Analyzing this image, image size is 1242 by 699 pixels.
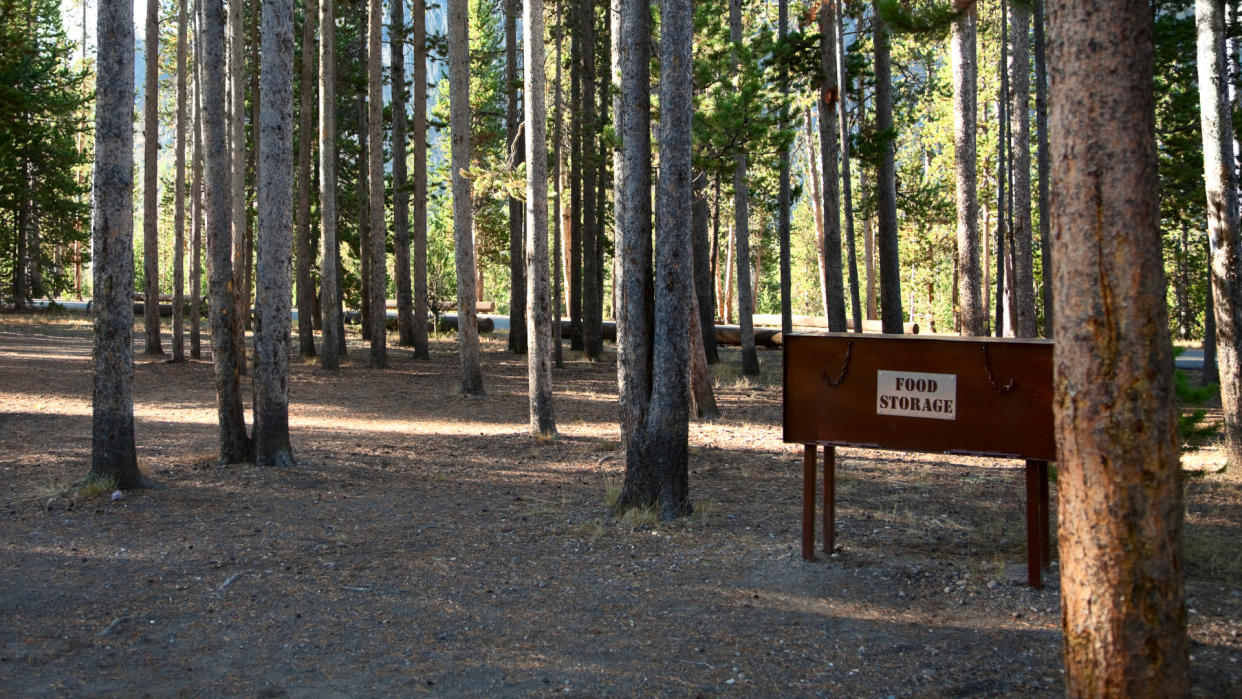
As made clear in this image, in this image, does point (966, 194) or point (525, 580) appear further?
point (966, 194)

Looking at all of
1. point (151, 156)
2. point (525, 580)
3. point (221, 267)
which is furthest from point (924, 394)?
point (151, 156)

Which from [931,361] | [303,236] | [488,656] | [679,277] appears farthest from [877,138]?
[303,236]

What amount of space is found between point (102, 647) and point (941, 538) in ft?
18.5

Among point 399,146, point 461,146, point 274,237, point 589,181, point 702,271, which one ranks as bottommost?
point 274,237

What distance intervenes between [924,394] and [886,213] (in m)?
10.1

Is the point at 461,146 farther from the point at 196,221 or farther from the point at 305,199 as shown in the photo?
the point at 196,221

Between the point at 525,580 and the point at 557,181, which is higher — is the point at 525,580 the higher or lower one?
the lower one

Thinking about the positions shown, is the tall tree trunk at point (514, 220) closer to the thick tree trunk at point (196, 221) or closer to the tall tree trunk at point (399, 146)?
the tall tree trunk at point (399, 146)

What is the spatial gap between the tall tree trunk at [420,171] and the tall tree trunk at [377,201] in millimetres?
833

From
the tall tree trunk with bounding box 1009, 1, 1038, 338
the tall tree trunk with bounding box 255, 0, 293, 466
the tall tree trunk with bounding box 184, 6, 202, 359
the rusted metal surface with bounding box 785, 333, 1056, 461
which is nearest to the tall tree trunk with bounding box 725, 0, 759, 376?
the tall tree trunk with bounding box 1009, 1, 1038, 338

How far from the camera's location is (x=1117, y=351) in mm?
3221

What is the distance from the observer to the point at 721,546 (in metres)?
7.00

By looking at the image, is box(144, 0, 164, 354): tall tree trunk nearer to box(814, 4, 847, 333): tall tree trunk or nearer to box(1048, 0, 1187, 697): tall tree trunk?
box(814, 4, 847, 333): tall tree trunk

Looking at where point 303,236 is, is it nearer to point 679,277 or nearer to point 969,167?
point 969,167
